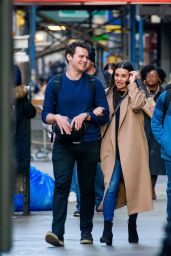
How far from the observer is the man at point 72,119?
Result: 8766 mm

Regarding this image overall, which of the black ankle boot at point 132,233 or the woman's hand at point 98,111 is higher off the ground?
the woman's hand at point 98,111

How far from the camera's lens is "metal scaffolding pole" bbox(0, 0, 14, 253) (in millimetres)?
3605

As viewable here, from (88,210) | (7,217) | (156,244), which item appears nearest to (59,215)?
(88,210)

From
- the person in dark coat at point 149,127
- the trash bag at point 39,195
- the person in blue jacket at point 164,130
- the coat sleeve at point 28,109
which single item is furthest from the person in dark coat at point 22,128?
the person in blue jacket at point 164,130

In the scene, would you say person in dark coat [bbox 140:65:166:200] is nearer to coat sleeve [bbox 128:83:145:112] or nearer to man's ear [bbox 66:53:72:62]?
coat sleeve [bbox 128:83:145:112]

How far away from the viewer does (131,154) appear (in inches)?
353

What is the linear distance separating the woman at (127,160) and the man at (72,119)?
16 centimetres

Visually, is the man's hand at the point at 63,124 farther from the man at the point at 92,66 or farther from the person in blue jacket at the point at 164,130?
the man at the point at 92,66

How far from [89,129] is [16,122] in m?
2.48

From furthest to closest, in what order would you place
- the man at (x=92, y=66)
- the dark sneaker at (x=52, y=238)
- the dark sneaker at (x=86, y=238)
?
the man at (x=92, y=66) → the dark sneaker at (x=86, y=238) → the dark sneaker at (x=52, y=238)

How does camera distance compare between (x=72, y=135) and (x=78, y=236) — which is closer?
(x=72, y=135)

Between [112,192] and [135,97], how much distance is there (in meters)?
0.90

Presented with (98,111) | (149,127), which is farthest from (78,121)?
(149,127)

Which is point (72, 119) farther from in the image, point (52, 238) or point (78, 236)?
point (78, 236)
